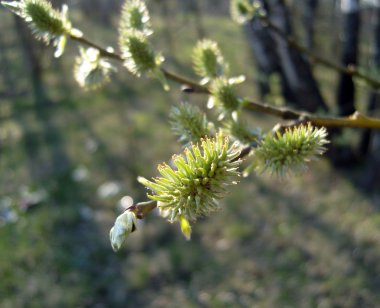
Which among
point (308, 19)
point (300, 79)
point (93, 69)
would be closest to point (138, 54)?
point (93, 69)

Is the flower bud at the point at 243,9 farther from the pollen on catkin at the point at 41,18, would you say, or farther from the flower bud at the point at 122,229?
the flower bud at the point at 122,229

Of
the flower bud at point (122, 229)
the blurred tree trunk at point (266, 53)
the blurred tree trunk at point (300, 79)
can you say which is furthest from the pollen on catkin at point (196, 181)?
the blurred tree trunk at point (266, 53)

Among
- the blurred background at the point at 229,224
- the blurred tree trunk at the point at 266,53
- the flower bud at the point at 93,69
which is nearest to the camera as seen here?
the flower bud at the point at 93,69

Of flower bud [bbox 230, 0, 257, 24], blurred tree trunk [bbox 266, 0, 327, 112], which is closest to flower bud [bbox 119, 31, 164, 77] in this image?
flower bud [bbox 230, 0, 257, 24]

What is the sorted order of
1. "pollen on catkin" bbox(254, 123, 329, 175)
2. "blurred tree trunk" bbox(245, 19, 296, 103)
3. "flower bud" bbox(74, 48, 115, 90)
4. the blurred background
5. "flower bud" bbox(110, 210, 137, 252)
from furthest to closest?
"blurred tree trunk" bbox(245, 19, 296, 103) < the blurred background < "flower bud" bbox(74, 48, 115, 90) < "pollen on catkin" bbox(254, 123, 329, 175) < "flower bud" bbox(110, 210, 137, 252)

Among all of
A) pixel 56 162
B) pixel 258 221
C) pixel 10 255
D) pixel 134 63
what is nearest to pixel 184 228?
pixel 134 63

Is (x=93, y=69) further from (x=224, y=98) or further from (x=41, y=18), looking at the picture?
(x=224, y=98)

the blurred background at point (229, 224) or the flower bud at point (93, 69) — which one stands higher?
the flower bud at point (93, 69)

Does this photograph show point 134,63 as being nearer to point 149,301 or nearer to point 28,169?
point 149,301

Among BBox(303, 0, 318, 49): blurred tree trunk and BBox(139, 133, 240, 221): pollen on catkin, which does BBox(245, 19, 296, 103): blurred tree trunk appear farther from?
BBox(139, 133, 240, 221): pollen on catkin
